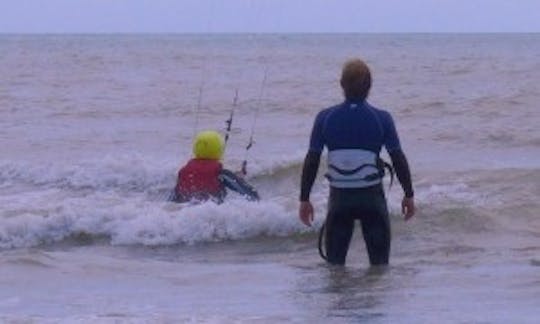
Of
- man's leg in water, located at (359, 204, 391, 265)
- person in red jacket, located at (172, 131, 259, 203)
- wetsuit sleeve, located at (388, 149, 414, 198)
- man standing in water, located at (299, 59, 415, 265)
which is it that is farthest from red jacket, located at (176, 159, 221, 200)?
wetsuit sleeve, located at (388, 149, 414, 198)

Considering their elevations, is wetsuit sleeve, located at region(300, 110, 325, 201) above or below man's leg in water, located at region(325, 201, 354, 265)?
above

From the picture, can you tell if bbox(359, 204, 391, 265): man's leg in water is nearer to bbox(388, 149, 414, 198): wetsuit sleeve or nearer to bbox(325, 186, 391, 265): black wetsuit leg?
bbox(325, 186, 391, 265): black wetsuit leg

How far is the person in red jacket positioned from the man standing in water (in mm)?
3063

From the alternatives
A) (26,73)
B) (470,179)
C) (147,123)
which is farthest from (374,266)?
(26,73)

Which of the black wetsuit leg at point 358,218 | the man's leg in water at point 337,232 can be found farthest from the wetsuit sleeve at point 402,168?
the man's leg in water at point 337,232

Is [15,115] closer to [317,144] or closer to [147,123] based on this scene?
[147,123]

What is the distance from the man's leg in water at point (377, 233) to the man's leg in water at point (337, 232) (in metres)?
0.10

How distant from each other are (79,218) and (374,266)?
4.43m

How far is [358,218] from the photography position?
763cm

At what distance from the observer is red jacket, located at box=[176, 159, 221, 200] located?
10.6 m

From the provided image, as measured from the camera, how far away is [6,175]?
16.2 meters

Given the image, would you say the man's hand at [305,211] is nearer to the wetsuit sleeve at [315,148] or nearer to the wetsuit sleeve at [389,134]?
the wetsuit sleeve at [315,148]

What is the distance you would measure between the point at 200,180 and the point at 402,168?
3.60 metres

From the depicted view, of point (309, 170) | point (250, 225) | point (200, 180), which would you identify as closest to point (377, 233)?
point (309, 170)
